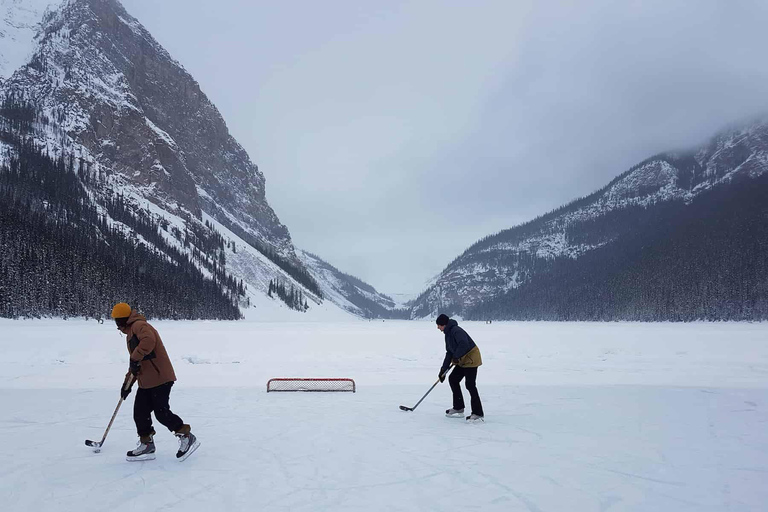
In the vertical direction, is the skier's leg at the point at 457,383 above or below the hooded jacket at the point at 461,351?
below

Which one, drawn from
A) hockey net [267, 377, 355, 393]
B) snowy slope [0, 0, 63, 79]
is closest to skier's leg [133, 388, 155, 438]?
hockey net [267, 377, 355, 393]

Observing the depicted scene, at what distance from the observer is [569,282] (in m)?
171

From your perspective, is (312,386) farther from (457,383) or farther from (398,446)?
(398,446)

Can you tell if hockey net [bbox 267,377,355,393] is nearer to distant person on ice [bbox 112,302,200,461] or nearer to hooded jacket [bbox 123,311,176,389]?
distant person on ice [bbox 112,302,200,461]

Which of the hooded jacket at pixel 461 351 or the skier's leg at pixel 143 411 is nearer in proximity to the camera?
the skier's leg at pixel 143 411

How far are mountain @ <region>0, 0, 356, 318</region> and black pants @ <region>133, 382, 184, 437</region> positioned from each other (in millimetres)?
60862

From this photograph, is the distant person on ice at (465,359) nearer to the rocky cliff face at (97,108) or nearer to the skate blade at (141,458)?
the skate blade at (141,458)

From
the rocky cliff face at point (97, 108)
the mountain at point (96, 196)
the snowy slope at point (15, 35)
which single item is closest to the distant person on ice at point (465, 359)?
the mountain at point (96, 196)

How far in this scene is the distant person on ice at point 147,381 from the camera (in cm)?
644

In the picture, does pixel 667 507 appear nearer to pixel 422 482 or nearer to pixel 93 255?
pixel 422 482

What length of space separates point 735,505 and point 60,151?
15790 cm

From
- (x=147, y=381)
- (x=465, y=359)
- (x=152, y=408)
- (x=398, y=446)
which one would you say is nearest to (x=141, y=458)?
(x=152, y=408)

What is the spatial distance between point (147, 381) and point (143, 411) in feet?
1.68

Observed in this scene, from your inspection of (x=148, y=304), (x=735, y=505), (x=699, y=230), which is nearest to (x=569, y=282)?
(x=699, y=230)
